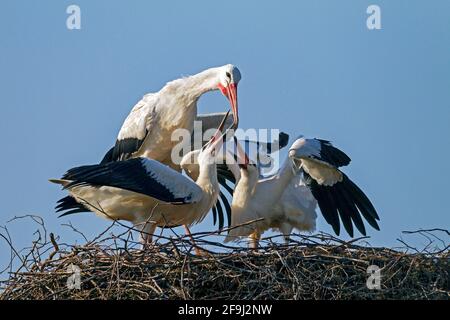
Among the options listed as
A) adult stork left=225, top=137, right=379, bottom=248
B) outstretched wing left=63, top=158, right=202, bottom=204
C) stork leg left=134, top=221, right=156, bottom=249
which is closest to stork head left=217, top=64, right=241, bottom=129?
adult stork left=225, top=137, right=379, bottom=248

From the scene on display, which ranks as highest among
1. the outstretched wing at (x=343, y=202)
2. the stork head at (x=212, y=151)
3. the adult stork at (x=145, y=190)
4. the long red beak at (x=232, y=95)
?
the long red beak at (x=232, y=95)

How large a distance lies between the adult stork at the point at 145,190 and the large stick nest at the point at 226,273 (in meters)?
0.69

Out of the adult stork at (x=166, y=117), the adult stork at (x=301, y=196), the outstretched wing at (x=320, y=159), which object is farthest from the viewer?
the adult stork at (x=166, y=117)

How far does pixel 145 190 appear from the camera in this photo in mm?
10031

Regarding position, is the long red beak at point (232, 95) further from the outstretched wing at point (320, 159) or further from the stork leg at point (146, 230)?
the stork leg at point (146, 230)

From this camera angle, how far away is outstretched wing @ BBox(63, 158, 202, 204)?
1000cm

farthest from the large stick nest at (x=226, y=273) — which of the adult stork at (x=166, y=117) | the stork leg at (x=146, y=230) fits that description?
the adult stork at (x=166, y=117)

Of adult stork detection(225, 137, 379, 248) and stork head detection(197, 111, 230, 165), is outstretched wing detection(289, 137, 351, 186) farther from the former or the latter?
stork head detection(197, 111, 230, 165)

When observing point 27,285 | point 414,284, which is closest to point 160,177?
point 27,285

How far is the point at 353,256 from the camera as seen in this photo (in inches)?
368

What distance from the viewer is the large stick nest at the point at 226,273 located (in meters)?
8.92

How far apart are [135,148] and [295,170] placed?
1.47 m

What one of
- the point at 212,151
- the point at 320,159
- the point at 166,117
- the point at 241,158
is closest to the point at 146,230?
the point at 212,151
